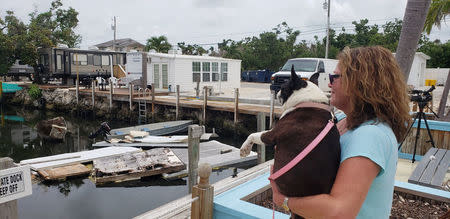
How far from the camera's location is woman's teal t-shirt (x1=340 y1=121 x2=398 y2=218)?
1.14 metres

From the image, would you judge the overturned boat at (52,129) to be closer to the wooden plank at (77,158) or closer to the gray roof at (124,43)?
the wooden plank at (77,158)

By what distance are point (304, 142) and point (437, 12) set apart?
→ 11238mm

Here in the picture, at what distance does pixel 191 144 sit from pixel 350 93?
4.23m

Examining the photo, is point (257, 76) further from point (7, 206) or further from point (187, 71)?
point (7, 206)

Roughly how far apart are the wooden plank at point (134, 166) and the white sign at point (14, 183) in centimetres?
550

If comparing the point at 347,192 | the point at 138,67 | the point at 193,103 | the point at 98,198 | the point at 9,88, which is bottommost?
the point at 98,198

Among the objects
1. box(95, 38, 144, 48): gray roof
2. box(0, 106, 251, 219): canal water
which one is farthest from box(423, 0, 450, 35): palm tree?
box(95, 38, 144, 48): gray roof

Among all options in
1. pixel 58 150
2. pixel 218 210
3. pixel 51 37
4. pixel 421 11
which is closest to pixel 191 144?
pixel 218 210

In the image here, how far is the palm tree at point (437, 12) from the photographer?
9812 millimetres

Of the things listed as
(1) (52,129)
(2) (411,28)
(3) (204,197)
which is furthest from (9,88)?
(2) (411,28)

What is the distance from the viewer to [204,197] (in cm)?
276

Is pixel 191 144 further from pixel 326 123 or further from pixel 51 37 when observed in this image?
pixel 51 37

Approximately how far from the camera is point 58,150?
1238cm

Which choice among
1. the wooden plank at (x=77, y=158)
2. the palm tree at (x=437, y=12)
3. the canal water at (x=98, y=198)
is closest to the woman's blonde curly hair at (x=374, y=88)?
the canal water at (x=98, y=198)
